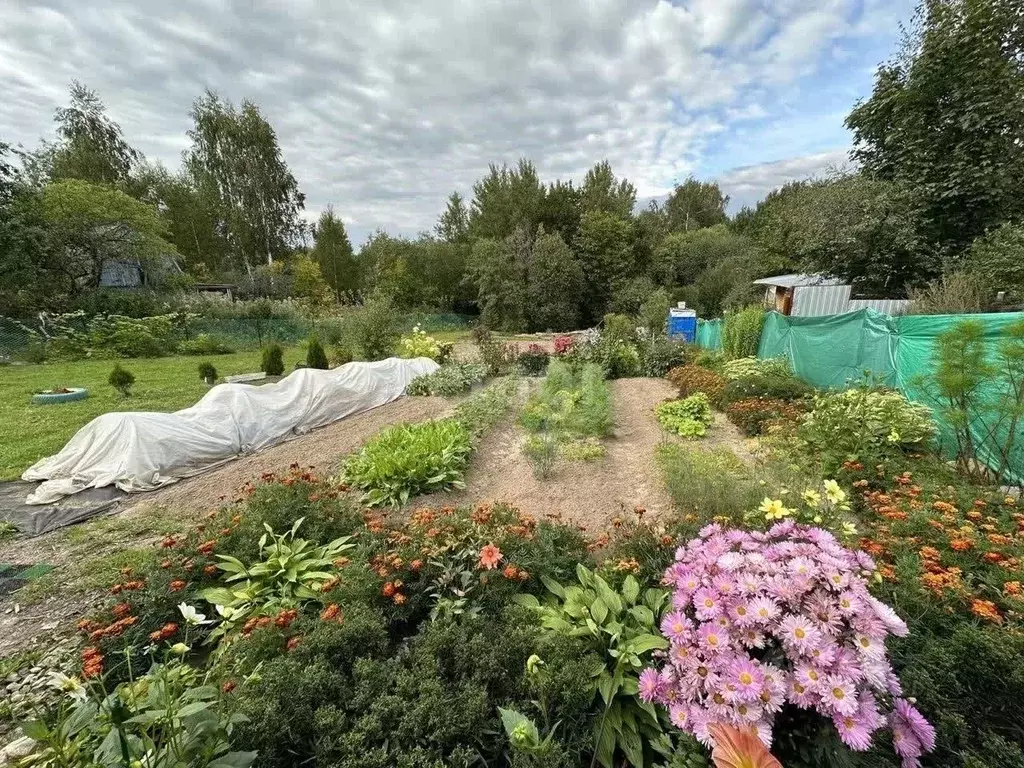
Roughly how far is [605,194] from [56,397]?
2350 centimetres

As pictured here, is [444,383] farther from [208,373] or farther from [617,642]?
[617,642]

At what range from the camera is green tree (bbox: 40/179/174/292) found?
14.6m

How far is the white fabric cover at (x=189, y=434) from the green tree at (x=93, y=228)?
50.4 feet

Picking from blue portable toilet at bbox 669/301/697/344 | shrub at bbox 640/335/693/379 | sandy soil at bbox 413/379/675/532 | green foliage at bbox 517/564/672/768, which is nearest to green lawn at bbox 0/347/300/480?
sandy soil at bbox 413/379/675/532

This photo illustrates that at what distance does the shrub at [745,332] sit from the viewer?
9195 millimetres

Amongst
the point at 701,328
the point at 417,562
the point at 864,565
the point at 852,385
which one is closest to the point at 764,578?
the point at 864,565

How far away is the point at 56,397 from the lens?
7.81 meters

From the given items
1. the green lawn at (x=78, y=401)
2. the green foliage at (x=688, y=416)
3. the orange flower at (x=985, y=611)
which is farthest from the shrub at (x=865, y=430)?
the green lawn at (x=78, y=401)

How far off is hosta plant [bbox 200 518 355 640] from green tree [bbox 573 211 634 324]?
2044 centimetres

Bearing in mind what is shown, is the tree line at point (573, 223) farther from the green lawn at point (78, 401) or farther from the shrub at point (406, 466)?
the shrub at point (406, 466)

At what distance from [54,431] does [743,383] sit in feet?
34.3

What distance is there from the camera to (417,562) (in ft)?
6.89

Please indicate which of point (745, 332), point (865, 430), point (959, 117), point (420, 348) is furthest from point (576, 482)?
point (959, 117)

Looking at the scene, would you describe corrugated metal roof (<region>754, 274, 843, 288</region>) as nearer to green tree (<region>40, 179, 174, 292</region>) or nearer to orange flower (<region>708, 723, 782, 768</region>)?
orange flower (<region>708, 723, 782, 768</region>)
